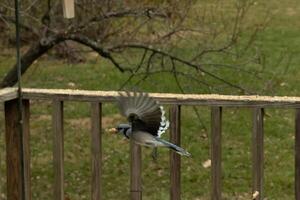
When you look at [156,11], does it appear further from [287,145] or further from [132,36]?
[287,145]

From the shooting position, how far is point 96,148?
297cm

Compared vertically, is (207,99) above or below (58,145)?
above

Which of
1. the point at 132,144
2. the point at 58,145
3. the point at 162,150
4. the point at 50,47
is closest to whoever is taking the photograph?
the point at 132,144

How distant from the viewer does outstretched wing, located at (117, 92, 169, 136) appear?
219cm

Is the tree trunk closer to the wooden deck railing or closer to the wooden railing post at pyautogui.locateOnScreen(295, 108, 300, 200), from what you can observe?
the wooden deck railing

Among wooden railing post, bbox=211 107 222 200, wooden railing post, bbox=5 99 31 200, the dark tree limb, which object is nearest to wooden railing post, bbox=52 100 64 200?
wooden railing post, bbox=5 99 31 200

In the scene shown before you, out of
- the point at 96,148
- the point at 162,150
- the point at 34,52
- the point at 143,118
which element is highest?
the point at 34,52

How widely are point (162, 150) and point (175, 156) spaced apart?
11.3ft

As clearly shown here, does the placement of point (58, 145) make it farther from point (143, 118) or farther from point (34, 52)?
point (34, 52)

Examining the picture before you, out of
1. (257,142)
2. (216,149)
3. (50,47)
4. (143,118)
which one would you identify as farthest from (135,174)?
(50,47)

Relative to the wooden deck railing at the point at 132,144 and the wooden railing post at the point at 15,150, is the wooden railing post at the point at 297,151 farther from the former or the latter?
the wooden railing post at the point at 15,150

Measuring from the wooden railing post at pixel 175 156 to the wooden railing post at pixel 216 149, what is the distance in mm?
134

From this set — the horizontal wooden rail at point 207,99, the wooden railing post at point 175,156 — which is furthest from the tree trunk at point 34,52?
the wooden railing post at point 175,156

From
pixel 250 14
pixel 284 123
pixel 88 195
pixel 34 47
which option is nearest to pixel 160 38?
pixel 34 47
